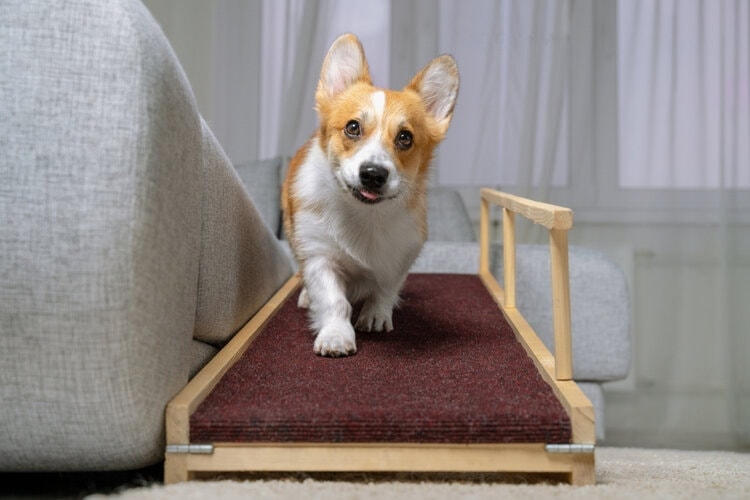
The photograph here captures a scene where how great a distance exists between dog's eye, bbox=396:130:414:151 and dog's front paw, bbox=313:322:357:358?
453mm

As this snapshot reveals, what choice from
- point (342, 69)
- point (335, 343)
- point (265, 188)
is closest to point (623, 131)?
point (265, 188)

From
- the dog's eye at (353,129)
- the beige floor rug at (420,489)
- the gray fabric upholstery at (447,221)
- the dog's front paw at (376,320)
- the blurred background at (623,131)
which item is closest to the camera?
the beige floor rug at (420,489)

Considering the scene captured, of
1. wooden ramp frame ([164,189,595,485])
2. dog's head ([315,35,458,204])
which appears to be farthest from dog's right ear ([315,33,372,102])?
wooden ramp frame ([164,189,595,485])

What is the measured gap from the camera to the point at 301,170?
1812 mm

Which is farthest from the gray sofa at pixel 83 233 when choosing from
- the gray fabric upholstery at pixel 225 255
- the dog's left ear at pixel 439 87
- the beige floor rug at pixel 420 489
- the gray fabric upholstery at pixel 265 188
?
the gray fabric upholstery at pixel 265 188

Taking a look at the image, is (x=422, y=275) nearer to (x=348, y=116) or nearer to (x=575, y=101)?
(x=348, y=116)

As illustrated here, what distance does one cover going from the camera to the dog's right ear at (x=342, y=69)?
172 centimetres

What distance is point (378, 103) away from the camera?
1.58 m

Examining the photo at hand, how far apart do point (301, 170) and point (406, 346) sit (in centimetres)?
59

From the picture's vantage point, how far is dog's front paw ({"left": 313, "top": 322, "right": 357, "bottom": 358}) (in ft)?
4.66

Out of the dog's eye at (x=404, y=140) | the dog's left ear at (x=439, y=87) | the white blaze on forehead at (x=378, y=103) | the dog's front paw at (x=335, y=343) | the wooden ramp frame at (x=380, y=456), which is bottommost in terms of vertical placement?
the wooden ramp frame at (x=380, y=456)

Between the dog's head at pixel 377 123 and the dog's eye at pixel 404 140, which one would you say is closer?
the dog's head at pixel 377 123

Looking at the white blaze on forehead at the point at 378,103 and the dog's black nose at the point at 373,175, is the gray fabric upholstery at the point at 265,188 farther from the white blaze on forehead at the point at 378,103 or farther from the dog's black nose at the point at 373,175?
the dog's black nose at the point at 373,175

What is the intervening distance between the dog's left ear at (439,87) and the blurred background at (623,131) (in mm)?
1568
